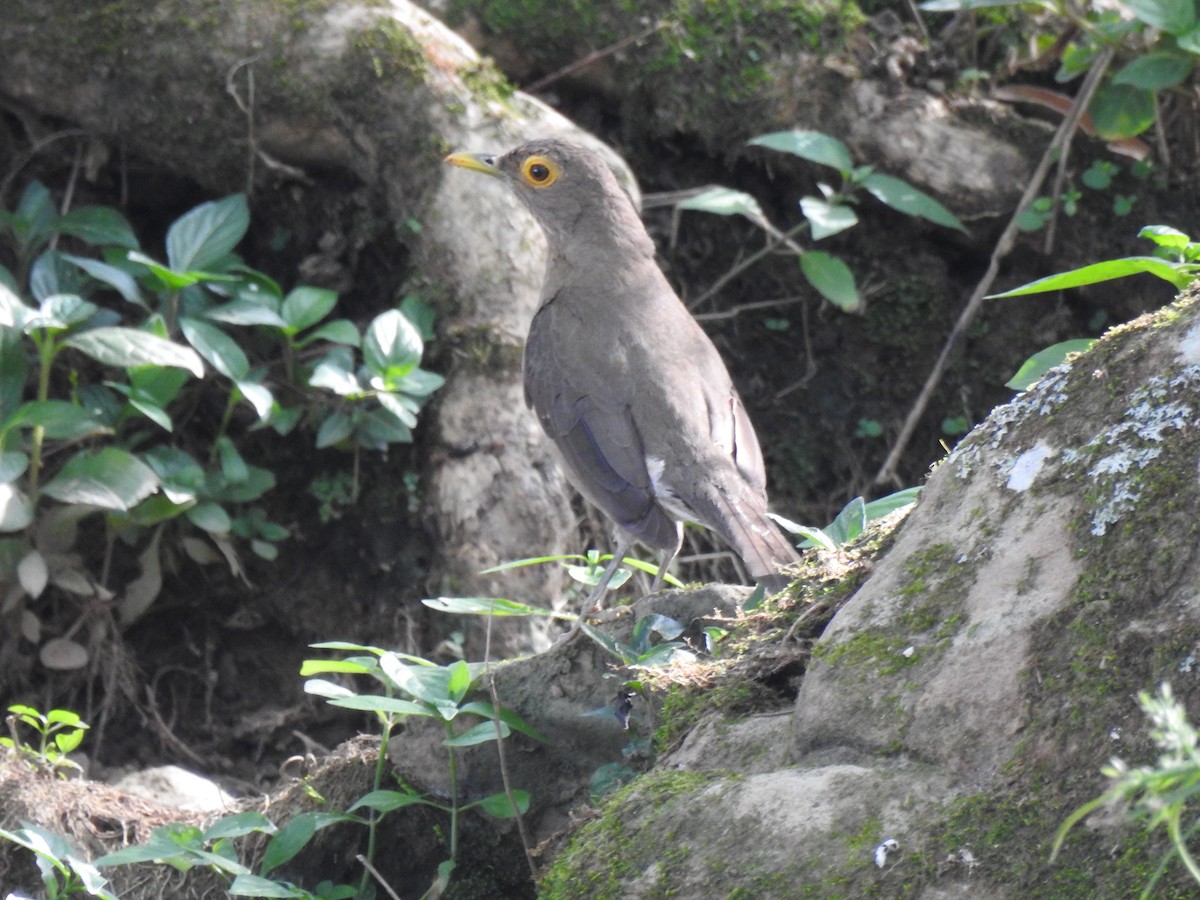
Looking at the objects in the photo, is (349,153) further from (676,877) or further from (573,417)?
(676,877)

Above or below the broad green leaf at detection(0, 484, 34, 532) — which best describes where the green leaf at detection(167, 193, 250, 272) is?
above

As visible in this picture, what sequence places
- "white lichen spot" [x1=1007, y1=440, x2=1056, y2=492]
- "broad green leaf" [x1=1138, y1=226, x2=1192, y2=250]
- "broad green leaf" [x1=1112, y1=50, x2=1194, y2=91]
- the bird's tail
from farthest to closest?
"broad green leaf" [x1=1112, y1=50, x2=1194, y2=91], the bird's tail, "broad green leaf" [x1=1138, y1=226, x2=1192, y2=250], "white lichen spot" [x1=1007, y1=440, x2=1056, y2=492]

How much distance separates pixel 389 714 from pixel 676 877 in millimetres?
1554

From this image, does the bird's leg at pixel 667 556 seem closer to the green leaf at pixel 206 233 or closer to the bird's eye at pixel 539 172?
the bird's eye at pixel 539 172

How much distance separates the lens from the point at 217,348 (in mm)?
6074

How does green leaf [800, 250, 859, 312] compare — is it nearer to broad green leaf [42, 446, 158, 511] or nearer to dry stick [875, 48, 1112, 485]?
dry stick [875, 48, 1112, 485]

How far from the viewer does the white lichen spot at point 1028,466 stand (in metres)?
3.05

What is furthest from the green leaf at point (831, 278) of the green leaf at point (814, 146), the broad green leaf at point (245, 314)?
the broad green leaf at point (245, 314)

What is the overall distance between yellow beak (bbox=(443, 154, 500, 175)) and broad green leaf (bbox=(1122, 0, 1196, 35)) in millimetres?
2894

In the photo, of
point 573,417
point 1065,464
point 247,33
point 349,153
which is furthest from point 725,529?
point 247,33

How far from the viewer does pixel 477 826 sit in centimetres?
425

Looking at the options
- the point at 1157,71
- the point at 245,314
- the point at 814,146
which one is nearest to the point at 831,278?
the point at 814,146

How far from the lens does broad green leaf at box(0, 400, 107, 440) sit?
18.4 feet

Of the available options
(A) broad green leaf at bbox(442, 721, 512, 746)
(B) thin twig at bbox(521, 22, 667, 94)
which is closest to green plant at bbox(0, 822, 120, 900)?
(A) broad green leaf at bbox(442, 721, 512, 746)
